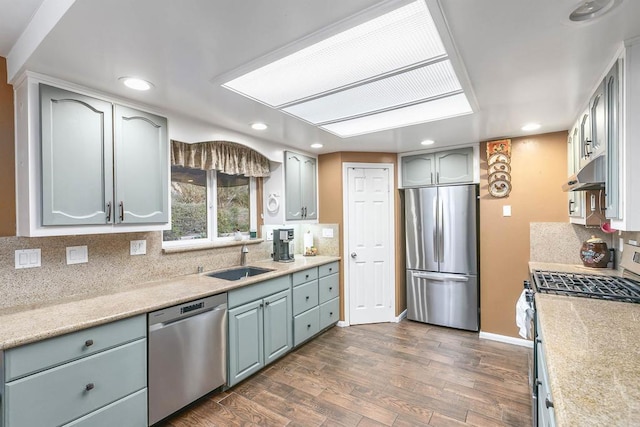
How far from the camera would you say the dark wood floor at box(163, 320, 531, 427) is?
81.0 inches

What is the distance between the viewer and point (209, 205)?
3020 millimetres

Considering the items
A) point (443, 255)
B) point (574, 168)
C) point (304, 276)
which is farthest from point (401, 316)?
point (574, 168)

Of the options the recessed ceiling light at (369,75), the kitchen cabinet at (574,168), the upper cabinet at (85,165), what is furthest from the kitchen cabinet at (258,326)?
the kitchen cabinet at (574,168)

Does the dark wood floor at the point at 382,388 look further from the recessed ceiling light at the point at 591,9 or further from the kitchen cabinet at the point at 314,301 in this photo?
the recessed ceiling light at the point at 591,9

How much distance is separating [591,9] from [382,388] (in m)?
2.60

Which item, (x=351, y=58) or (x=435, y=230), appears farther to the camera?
(x=435, y=230)

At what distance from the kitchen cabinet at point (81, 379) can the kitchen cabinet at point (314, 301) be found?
150 centimetres

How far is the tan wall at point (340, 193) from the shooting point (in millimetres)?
3820

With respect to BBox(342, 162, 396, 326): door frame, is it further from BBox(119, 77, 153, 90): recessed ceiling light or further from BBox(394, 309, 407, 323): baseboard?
BBox(119, 77, 153, 90): recessed ceiling light

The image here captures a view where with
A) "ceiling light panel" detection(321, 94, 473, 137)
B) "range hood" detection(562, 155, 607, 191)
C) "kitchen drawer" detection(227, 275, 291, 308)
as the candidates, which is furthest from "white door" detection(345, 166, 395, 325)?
"range hood" detection(562, 155, 607, 191)

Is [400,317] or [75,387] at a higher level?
[75,387]

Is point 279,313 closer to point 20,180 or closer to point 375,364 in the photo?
point 375,364

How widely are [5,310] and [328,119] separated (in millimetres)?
2452

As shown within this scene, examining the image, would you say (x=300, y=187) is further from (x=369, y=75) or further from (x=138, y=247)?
(x=369, y=75)
